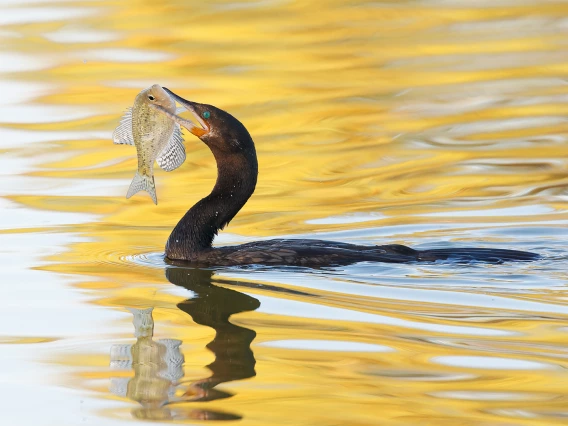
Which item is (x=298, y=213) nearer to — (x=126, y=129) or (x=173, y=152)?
(x=173, y=152)

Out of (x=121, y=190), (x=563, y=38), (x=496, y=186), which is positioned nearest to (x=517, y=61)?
(x=563, y=38)

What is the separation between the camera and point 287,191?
10.7 meters

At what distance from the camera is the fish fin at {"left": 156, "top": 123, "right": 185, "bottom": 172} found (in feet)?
25.8

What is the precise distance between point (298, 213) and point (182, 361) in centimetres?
429

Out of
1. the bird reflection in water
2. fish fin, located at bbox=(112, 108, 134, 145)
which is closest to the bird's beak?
fish fin, located at bbox=(112, 108, 134, 145)

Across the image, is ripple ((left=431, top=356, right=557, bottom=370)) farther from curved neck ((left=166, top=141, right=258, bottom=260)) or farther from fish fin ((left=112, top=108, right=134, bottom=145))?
fish fin ((left=112, top=108, right=134, bottom=145))

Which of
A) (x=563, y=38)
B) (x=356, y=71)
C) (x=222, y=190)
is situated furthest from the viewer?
(x=563, y=38)

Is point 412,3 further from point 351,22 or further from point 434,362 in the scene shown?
point 434,362

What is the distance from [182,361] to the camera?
5715 mm

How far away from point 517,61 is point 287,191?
245 inches

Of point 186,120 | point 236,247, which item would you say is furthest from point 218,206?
point 186,120

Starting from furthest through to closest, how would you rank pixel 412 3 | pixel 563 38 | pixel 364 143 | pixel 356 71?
pixel 412 3 < pixel 563 38 < pixel 356 71 < pixel 364 143

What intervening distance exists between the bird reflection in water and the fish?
3.01 feet

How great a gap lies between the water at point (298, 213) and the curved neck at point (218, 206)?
0.24 metres
